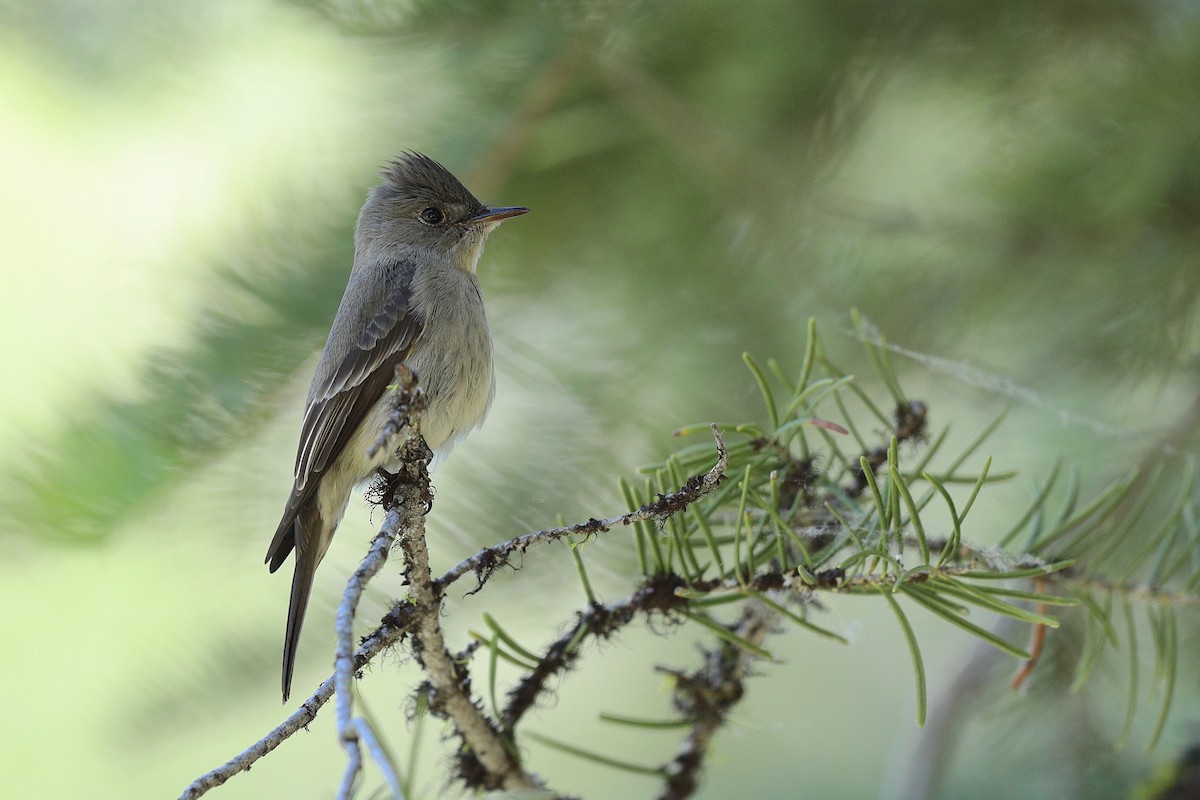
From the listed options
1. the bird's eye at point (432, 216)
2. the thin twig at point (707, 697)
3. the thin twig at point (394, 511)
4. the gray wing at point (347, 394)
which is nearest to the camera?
the thin twig at point (394, 511)

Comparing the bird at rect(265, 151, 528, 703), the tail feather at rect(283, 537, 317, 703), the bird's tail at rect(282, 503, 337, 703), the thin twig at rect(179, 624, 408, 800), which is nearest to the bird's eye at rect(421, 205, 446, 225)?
the bird at rect(265, 151, 528, 703)

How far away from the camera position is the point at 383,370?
1.92m

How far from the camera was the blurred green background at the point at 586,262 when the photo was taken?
5.42 ft

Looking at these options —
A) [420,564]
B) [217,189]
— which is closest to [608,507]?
[420,564]

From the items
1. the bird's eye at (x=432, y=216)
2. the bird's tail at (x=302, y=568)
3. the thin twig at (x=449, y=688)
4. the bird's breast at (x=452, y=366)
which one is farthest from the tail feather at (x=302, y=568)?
the bird's eye at (x=432, y=216)

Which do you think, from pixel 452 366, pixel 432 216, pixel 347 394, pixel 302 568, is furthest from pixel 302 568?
pixel 432 216

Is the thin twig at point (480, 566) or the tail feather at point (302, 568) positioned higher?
the tail feather at point (302, 568)

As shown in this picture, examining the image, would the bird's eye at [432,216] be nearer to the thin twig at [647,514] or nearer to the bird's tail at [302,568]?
the bird's tail at [302,568]

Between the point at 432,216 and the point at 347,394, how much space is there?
0.64 metres

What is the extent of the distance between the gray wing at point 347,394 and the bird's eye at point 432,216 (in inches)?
10.3

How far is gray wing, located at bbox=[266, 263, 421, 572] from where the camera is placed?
1721 millimetres

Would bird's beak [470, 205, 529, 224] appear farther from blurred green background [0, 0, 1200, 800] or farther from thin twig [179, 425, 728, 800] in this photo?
thin twig [179, 425, 728, 800]

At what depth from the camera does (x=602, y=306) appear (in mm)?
1925

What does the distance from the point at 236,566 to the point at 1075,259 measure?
5.00 ft
